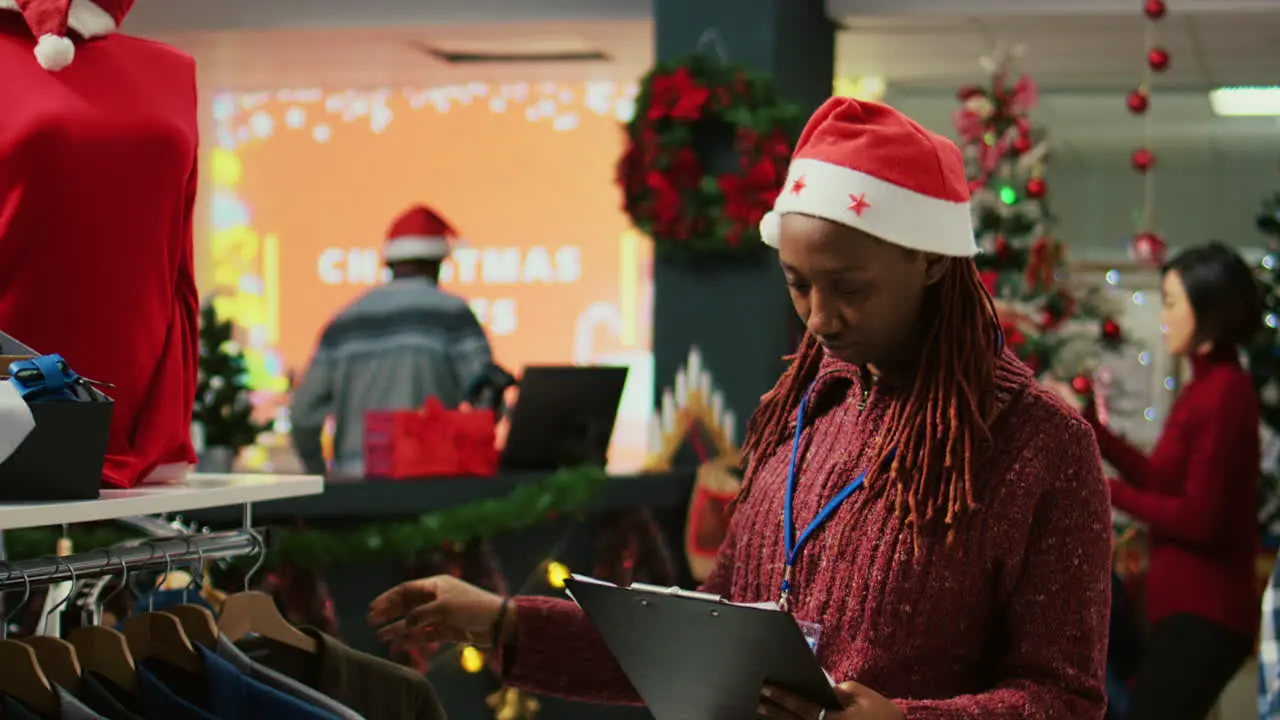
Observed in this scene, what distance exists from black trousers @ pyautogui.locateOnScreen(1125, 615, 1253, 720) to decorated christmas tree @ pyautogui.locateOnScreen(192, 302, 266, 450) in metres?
2.71

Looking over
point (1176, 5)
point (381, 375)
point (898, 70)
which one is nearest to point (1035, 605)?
point (381, 375)

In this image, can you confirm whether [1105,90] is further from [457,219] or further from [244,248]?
[244,248]

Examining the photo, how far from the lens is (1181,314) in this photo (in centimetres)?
424

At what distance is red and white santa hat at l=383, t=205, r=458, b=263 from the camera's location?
535cm

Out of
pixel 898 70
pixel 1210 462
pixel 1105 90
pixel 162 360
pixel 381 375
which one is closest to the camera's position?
pixel 162 360

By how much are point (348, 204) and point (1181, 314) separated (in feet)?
19.8

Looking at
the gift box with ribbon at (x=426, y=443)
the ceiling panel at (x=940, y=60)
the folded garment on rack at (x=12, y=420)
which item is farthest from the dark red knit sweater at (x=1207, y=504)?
the folded garment on rack at (x=12, y=420)

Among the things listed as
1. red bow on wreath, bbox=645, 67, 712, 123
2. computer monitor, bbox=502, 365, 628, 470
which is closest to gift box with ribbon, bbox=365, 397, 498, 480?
computer monitor, bbox=502, 365, 628, 470

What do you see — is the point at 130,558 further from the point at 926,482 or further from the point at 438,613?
the point at 926,482

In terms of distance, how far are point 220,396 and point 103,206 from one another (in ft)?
10.2

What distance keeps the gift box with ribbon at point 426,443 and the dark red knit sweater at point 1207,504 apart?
5.56ft

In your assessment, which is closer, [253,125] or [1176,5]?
[1176,5]

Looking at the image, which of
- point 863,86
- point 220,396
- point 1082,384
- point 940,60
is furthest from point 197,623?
point 863,86

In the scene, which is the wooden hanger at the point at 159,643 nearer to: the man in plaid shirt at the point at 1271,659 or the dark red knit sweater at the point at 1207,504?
the man in plaid shirt at the point at 1271,659
